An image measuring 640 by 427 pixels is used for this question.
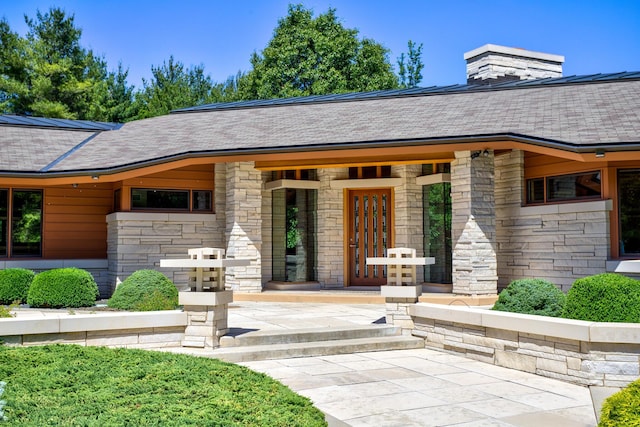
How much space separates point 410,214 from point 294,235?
10.2 ft

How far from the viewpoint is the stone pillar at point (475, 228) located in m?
13.1

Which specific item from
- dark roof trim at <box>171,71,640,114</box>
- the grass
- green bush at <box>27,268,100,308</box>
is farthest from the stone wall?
the grass

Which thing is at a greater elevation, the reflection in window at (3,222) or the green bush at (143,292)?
the reflection in window at (3,222)

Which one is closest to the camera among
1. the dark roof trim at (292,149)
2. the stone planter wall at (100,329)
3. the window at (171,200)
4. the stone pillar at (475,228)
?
the stone planter wall at (100,329)

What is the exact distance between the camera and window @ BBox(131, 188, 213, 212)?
1474 centimetres

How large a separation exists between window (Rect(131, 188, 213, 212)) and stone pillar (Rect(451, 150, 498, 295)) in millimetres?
6269

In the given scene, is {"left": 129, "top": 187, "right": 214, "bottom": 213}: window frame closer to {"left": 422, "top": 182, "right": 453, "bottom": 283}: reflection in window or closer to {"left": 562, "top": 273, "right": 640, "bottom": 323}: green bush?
{"left": 422, "top": 182, "right": 453, "bottom": 283}: reflection in window

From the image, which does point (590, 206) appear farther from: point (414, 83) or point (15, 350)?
point (414, 83)

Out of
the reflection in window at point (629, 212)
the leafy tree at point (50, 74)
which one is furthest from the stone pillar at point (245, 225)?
the leafy tree at point (50, 74)

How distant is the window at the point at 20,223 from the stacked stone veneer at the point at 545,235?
10.8 meters

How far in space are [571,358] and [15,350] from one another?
234 inches

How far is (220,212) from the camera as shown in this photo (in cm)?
1555

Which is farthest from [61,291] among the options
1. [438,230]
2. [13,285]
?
[438,230]

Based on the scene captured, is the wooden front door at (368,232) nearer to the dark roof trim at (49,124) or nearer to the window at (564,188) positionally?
the window at (564,188)
